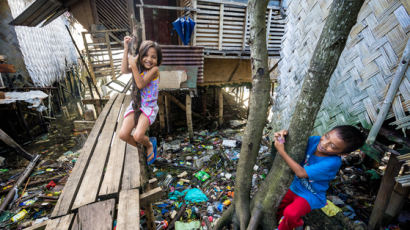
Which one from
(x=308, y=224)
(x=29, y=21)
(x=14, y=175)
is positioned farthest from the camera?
(x=29, y=21)

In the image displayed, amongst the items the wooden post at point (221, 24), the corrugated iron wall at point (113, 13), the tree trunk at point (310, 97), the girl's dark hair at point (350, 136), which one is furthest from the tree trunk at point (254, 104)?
the corrugated iron wall at point (113, 13)

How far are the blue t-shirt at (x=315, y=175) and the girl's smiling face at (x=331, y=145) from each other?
90 millimetres

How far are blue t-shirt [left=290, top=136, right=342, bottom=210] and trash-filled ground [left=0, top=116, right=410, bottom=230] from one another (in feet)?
3.61

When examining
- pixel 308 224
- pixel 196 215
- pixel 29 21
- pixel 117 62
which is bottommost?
pixel 196 215

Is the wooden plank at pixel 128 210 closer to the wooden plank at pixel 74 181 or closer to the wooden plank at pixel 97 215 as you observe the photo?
the wooden plank at pixel 97 215

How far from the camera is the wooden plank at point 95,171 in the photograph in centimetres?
190

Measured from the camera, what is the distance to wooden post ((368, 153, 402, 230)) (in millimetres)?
2350

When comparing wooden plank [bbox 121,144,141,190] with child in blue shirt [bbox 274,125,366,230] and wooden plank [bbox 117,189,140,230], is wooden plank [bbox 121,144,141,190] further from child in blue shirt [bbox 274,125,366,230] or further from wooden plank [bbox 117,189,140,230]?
child in blue shirt [bbox 274,125,366,230]

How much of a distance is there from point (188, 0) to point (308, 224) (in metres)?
7.85

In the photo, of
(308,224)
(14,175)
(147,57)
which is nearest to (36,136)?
(14,175)

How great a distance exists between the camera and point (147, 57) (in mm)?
2084

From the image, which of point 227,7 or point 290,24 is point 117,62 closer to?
point 227,7

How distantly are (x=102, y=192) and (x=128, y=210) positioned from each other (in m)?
0.46

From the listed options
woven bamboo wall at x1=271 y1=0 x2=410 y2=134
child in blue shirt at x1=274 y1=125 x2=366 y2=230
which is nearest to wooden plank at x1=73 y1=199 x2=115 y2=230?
child in blue shirt at x1=274 y1=125 x2=366 y2=230
